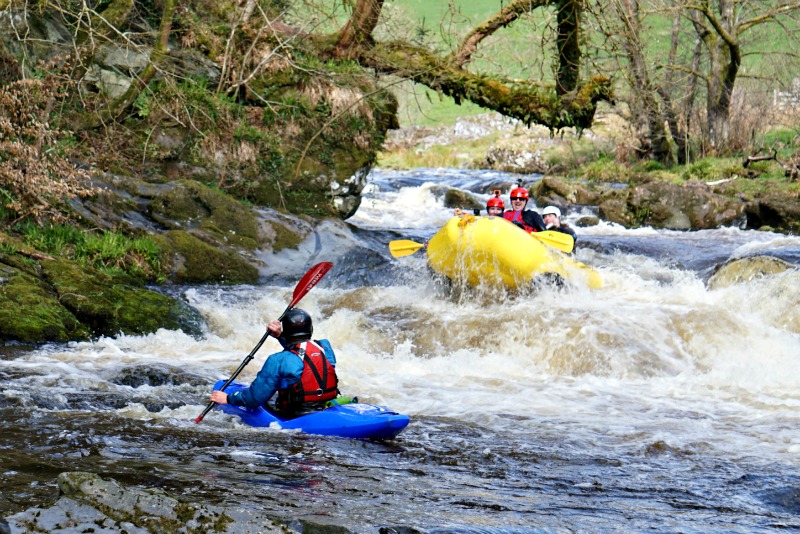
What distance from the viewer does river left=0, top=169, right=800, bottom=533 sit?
11.5 ft

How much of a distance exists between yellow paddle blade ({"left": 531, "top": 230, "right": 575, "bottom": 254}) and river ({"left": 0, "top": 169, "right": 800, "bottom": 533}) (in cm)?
51

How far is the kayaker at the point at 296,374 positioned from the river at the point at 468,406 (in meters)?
0.20

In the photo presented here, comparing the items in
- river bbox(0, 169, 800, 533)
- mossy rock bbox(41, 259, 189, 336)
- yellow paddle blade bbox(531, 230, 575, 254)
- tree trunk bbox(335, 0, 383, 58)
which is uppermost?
tree trunk bbox(335, 0, 383, 58)

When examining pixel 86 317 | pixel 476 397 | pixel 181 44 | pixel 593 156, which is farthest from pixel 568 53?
pixel 593 156

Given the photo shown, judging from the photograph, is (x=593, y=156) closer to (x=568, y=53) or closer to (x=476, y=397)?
(x=568, y=53)

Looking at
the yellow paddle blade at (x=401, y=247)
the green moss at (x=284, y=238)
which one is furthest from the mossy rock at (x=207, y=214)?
the yellow paddle blade at (x=401, y=247)

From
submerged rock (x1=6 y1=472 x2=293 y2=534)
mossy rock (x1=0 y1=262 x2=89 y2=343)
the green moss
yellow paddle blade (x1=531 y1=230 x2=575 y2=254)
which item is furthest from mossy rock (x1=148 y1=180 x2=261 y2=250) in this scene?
submerged rock (x1=6 y1=472 x2=293 y2=534)

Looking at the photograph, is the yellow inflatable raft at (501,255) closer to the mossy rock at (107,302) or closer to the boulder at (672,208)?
the mossy rock at (107,302)

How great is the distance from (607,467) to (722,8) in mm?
16553

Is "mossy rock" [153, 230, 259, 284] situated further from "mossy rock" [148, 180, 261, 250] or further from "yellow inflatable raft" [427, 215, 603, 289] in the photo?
"yellow inflatable raft" [427, 215, 603, 289]

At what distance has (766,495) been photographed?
376 cm

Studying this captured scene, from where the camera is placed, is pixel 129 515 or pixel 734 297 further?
pixel 734 297

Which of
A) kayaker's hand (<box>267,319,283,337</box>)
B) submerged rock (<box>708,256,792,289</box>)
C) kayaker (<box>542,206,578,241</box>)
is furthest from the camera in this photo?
kayaker (<box>542,206,578,241</box>)

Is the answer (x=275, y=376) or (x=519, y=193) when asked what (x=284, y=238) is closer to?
(x=519, y=193)
